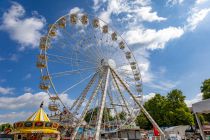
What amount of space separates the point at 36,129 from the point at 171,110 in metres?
32.3

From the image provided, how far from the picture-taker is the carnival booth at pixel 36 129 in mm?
20094

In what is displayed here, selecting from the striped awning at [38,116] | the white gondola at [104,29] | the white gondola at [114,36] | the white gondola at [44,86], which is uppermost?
the white gondola at [104,29]

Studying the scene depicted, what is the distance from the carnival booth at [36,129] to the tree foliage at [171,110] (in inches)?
1145

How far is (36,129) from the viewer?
65.9ft

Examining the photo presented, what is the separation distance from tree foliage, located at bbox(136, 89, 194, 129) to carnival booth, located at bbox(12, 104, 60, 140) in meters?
29.1

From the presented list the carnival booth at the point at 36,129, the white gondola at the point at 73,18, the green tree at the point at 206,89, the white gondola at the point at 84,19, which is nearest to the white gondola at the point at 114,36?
the white gondola at the point at 84,19

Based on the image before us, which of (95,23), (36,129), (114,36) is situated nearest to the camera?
(36,129)

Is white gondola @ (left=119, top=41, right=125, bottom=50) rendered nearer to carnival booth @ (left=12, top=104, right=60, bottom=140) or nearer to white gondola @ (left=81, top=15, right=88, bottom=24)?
white gondola @ (left=81, top=15, right=88, bottom=24)

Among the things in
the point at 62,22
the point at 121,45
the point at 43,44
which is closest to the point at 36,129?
the point at 43,44

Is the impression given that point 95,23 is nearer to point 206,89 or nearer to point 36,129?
point 36,129

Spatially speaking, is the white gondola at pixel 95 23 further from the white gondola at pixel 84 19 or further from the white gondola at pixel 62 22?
the white gondola at pixel 62 22

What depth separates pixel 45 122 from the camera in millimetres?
20703

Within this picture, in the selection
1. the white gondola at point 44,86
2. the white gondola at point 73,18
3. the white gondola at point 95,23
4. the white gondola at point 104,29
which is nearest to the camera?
the white gondola at point 44,86

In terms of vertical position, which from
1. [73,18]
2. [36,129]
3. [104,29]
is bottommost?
[36,129]
